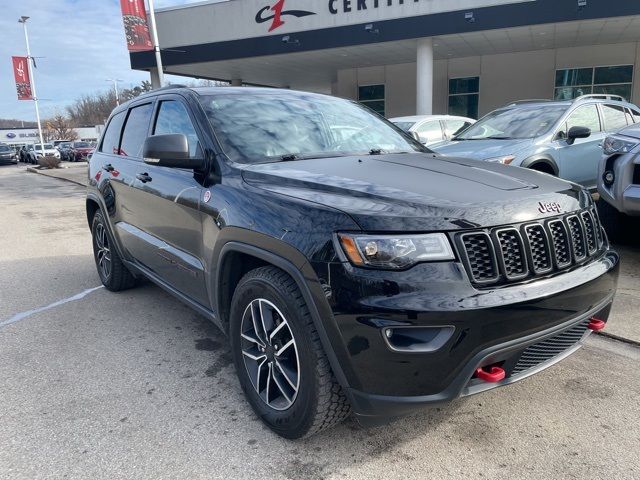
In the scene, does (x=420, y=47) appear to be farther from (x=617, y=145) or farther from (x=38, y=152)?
(x=38, y=152)

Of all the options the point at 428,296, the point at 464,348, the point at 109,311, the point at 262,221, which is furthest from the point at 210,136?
the point at 109,311

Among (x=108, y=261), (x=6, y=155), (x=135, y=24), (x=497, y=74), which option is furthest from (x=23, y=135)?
(x=108, y=261)

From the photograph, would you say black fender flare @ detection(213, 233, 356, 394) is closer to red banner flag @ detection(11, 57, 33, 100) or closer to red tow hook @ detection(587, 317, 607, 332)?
red tow hook @ detection(587, 317, 607, 332)

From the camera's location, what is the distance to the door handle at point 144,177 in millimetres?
3760

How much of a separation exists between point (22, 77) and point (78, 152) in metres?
6.63

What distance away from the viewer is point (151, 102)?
4.05 meters

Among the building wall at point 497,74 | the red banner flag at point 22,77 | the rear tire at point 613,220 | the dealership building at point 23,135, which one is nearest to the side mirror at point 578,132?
the rear tire at point 613,220

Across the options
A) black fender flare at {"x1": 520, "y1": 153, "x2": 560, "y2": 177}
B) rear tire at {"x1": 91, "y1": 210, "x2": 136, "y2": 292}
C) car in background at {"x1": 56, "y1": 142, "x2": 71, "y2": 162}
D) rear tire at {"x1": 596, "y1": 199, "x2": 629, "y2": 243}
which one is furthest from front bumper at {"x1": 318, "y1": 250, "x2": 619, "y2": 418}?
car in background at {"x1": 56, "y1": 142, "x2": 71, "y2": 162}

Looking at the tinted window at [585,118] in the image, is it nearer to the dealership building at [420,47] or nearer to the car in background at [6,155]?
the dealership building at [420,47]

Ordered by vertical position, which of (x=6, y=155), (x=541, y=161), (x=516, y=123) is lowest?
(x=6, y=155)

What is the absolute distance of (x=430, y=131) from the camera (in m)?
11.2

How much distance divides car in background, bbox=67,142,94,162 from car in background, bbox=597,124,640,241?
38047 mm

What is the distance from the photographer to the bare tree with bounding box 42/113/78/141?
237 ft

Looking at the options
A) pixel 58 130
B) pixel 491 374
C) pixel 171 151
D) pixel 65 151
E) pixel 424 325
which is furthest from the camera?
pixel 58 130
